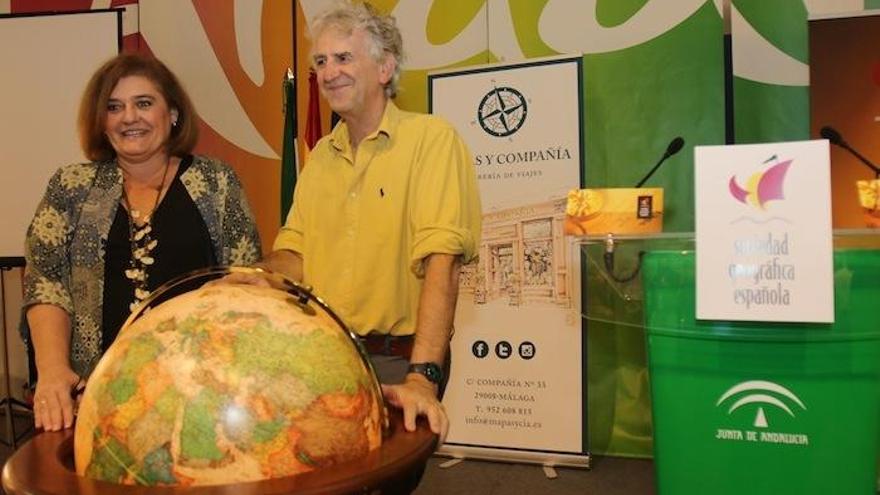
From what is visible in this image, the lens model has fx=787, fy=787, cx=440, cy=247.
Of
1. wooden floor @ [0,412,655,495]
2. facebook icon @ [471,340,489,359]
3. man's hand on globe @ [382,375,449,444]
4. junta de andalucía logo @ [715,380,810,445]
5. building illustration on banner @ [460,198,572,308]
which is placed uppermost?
building illustration on banner @ [460,198,572,308]

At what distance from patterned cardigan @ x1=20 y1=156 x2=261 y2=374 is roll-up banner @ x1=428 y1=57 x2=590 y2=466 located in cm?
206

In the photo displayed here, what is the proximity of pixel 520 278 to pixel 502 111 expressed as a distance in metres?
0.81

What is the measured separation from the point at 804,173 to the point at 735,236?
139mm

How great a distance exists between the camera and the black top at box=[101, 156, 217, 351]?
1806 mm

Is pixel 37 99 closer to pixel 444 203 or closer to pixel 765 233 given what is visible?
pixel 444 203

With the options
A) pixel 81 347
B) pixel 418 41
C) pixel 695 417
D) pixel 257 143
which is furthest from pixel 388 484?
pixel 257 143

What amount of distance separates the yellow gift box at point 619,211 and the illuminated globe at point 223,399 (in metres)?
1.26

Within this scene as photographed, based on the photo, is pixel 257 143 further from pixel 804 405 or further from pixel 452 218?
pixel 804 405

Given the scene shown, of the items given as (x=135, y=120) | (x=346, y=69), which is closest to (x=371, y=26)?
(x=346, y=69)

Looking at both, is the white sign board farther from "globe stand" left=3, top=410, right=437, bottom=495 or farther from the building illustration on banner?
the building illustration on banner

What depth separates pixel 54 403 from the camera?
1171 mm

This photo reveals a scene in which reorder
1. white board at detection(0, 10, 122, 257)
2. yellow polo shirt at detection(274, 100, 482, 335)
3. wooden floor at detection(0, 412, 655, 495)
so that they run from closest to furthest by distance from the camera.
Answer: yellow polo shirt at detection(274, 100, 482, 335) < wooden floor at detection(0, 412, 655, 495) < white board at detection(0, 10, 122, 257)

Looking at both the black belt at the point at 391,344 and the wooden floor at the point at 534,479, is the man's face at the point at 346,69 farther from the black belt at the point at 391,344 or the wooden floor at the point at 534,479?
the wooden floor at the point at 534,479

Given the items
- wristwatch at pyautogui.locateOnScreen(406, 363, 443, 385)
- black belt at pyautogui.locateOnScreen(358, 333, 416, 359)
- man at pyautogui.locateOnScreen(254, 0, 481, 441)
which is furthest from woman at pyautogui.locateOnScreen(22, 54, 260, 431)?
wristwatch at pyautogui.locateOnScreen(406, 363, 443, 385)
